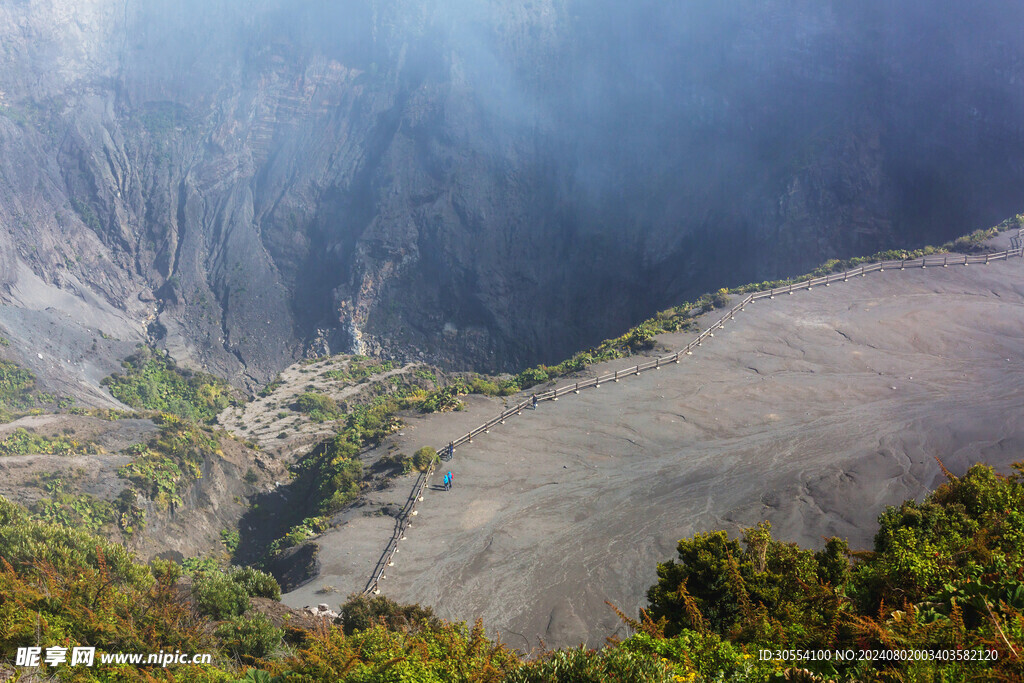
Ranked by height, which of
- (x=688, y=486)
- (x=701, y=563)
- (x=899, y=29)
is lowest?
(x=688, y=486)

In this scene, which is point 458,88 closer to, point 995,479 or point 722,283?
point 722,283

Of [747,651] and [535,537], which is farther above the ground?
[747,651]

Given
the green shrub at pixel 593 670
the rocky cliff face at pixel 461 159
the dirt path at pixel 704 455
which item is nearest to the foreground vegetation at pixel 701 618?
the green shrub at pixel 593 670

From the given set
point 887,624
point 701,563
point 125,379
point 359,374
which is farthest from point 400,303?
point 887,624

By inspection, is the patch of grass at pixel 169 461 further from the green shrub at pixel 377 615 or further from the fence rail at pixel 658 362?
the green shrub at pixel 377 615

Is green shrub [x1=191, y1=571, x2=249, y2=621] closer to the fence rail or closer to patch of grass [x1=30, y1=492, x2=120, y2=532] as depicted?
the fence rail

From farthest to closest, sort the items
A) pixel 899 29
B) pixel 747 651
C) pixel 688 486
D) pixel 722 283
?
pixel 899 29
pixel 722 283
pixel 688 486
pixel 747 651

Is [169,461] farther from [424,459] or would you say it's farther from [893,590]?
[893,590]

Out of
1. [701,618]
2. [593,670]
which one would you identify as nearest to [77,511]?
[701,618]
